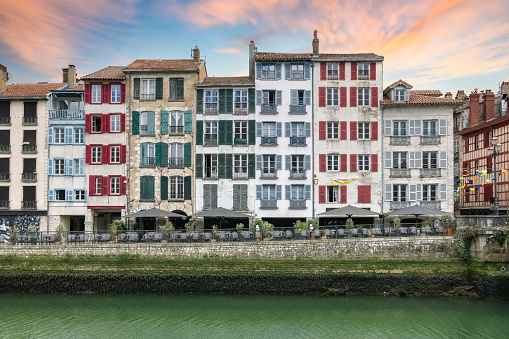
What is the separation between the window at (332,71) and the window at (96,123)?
1745cm

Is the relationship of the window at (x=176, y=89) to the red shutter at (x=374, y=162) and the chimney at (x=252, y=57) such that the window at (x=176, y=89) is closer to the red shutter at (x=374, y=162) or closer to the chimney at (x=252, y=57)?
the chimney at (x=252, y=57)

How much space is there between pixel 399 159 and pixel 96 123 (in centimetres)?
2284

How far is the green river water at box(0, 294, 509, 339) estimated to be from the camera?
2247 cm

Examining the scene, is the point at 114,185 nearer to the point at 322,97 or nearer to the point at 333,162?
the point at 333,162

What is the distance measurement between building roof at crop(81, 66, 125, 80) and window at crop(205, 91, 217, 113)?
643 cm

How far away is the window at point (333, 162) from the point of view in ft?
125

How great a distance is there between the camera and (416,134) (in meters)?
38.0

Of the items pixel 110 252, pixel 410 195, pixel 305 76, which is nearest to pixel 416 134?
pixel 410 195

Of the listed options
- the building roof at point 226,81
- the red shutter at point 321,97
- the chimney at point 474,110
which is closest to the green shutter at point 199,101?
the building roof at point 226,81

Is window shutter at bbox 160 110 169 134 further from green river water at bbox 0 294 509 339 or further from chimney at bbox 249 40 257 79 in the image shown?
green river water at bbox 0 294 509 339

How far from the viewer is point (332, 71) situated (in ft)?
126

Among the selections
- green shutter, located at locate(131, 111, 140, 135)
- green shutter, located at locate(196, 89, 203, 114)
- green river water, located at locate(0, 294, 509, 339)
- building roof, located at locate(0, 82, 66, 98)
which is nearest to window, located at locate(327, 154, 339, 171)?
green shutter, located at locate(196, 89, 203, 114)

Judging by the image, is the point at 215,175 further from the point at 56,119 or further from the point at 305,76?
the point at 56,119

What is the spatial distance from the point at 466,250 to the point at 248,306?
13218mm
